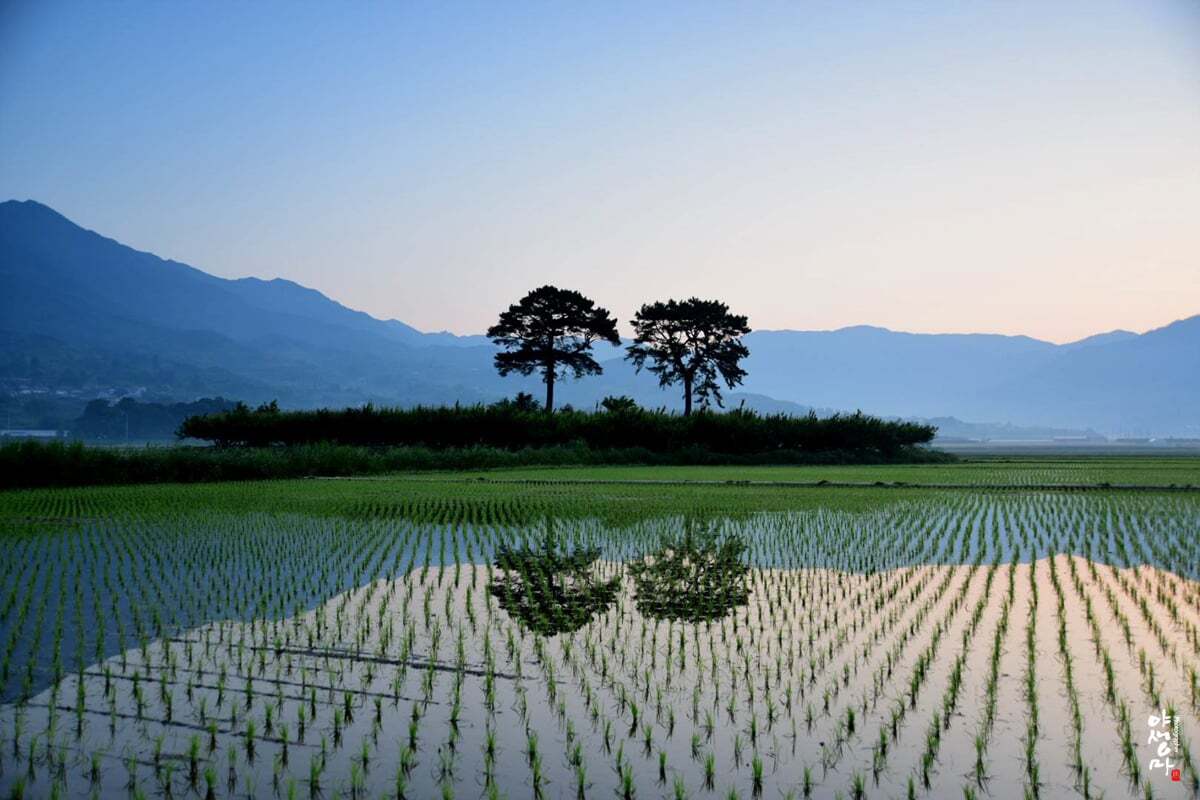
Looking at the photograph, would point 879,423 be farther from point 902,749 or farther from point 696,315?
point 902,749

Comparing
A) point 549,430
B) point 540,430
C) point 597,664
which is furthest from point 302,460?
Result: point 597,664

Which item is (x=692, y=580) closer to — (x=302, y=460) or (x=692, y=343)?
(x=302, y=460)

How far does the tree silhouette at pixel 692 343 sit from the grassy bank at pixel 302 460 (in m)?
16.0

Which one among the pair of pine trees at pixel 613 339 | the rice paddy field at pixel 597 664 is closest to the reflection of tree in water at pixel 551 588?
the rice paddy field at pixel 597 664

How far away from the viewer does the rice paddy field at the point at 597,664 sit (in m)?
4.84

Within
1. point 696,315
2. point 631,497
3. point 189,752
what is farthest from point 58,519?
point 696,315

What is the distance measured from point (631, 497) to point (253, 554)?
11111mm

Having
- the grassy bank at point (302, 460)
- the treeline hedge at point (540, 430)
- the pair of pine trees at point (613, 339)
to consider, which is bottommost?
the grassy bank at point (302, 460)

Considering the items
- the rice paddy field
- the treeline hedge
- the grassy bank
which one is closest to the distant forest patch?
the treeline hedge

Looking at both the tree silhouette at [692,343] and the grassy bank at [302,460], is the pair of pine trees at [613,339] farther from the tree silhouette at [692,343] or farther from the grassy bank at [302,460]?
the grassy bank at [302,460]

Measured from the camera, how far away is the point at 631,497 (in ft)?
72.6

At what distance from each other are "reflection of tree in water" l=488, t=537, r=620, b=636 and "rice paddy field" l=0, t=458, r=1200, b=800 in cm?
5

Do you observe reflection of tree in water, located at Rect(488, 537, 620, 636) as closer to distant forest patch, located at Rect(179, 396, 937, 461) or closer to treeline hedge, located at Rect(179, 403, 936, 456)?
treeline hedge, located at Rect(179, 403, 936, 456)

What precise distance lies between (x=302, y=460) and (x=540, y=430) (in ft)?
44.8
